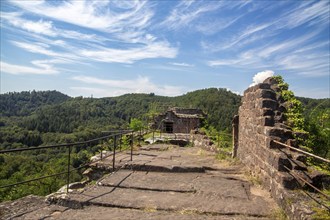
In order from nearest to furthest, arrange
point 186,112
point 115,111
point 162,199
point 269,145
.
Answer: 1. point 162,199
2. point 269,145
3. point 186,112
4. point 115,111

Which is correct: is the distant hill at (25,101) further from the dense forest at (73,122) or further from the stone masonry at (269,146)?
the stone masonry at (269,146)

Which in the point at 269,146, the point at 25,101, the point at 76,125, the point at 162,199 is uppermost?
the point at 25,101

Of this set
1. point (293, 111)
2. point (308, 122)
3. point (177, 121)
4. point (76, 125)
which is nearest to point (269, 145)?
point (293, 111)

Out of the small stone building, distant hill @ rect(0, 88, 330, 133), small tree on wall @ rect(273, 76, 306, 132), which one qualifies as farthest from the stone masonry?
distant hill @ rect(0, 88, 330, 133)

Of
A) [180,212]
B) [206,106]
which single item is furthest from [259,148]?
[206,106]

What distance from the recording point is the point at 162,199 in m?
4.82

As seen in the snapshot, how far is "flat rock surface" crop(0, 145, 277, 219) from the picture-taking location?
13.4 ft

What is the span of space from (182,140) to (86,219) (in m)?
12.6

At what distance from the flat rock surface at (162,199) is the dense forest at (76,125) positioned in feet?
9.25

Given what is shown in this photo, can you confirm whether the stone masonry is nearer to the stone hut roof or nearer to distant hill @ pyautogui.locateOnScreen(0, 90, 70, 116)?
the stone hut roof

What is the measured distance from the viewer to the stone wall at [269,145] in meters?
4.51

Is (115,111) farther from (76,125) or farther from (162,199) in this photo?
(162,199)

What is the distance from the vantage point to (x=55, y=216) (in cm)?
395

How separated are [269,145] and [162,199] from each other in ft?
8.61
